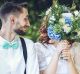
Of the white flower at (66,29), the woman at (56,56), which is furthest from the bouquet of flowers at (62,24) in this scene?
the woman at (56,56)

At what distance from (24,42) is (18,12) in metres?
0.36

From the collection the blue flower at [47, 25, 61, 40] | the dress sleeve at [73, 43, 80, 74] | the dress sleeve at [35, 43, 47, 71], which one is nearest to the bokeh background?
the dress sleeve at [73, 43, 80, 74]

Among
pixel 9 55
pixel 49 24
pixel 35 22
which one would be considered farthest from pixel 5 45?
pixel 35 22

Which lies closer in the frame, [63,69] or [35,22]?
[63,69]

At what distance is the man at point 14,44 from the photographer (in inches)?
261

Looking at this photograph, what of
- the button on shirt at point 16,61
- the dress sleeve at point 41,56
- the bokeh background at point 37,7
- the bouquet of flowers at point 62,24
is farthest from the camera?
the bokeh background at point 37,7

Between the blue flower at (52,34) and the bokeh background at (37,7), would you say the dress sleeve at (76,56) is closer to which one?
the blue flower at (52,34)

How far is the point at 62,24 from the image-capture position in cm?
675

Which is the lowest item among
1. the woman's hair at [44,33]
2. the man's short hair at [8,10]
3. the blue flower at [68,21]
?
the woman's hair at [44,33]

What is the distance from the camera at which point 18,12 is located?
6.75 meters

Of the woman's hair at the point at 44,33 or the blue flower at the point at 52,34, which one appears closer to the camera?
the blue flower at the point at 52,34

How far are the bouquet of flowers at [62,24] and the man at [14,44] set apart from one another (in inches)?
11.6

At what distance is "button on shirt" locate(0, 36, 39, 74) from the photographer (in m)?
6.63

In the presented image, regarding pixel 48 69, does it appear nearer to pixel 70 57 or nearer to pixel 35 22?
pixel 70 57
